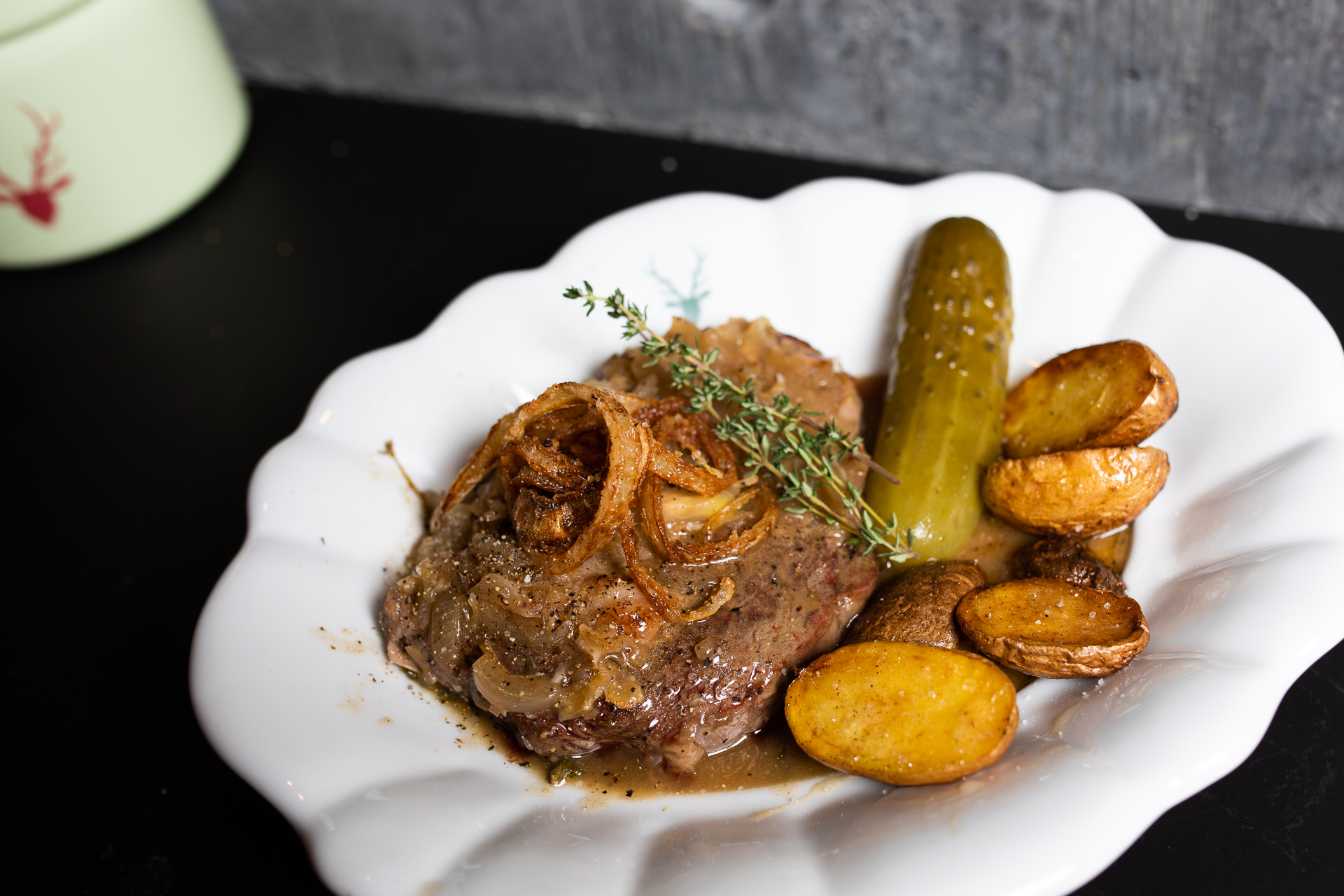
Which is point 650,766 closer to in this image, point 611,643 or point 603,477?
point 611,643

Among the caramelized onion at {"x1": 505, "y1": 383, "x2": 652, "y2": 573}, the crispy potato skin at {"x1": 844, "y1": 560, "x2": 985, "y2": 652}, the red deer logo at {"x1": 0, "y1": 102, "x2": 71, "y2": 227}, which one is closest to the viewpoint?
the caramelized onion at {"x1": 505, "y1": 383, "x2": 652, "y2": 573}

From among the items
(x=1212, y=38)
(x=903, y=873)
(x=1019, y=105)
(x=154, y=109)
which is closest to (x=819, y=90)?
(x=1019, y=105)

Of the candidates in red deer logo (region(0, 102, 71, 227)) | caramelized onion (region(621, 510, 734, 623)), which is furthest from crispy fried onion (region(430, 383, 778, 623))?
red deer logo (region(0, 102, 71, 227))

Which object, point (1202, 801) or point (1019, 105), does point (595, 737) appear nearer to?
point (1202, 801)

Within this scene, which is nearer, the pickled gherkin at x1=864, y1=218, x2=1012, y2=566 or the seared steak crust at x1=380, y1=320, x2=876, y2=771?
the seared steak crust at x1=380, y1=320, x2=876, y2=771

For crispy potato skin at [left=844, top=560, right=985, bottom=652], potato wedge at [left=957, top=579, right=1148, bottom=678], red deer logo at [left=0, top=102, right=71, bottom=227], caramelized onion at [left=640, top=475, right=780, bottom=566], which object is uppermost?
red deer logo at [left=0, top=102, right=71, bottom=227]

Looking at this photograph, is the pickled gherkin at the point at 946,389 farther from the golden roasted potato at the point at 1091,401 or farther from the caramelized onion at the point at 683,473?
the caramelized onion at the point at 683,473

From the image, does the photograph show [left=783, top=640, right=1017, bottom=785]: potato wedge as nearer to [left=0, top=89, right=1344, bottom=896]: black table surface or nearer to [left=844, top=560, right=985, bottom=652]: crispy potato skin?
[left=844, top=560, right=985, bottom=652]: crispy potato skin
